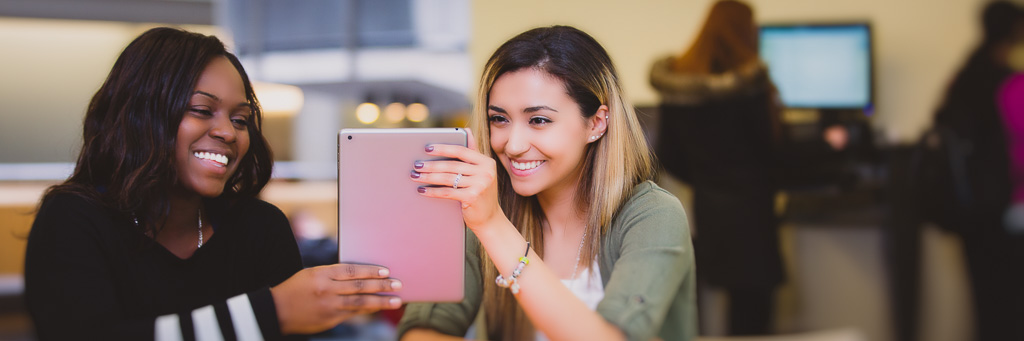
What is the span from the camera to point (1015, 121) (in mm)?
1760

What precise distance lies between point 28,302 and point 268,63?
1.10m

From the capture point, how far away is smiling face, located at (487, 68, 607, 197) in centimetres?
84

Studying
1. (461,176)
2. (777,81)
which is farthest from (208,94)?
(777,81)

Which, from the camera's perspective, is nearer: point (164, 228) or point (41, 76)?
point (164, 228)

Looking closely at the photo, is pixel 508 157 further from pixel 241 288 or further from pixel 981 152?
pixel 981 152

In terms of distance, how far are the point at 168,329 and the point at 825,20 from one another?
1.81m

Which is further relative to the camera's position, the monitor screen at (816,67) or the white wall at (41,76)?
the white wall at (41,76)

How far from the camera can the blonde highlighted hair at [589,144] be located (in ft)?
2.83

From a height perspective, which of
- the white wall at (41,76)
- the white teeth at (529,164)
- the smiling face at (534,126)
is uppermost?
the smiling face at (534,126)

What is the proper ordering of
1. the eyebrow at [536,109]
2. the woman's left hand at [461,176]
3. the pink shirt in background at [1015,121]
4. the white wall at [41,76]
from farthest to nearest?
the white wall at [41,76], the pink shirt in background at [1015,121], the eyebrow at [536,109], the woman's left hand at [461,176]

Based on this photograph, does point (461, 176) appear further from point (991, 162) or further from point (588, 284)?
point (991, 162)

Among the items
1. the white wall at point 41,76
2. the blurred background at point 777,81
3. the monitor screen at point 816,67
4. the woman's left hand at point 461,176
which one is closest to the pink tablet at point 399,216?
the woman's left hand at point 461,176

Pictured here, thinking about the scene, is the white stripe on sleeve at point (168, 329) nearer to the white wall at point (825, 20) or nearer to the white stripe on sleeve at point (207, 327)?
the white stripe on sleeve at point (207, 327)

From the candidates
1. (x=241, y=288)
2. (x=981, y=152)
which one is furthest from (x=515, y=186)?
(x=981, y=152)
